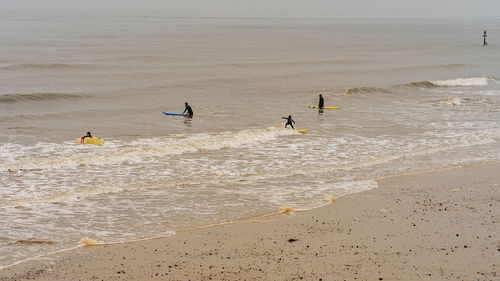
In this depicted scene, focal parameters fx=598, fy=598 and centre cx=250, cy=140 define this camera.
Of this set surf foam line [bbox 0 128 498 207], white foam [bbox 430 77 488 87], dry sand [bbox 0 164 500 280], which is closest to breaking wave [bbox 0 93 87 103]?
surf foam line [bbox 0 128 498 207]

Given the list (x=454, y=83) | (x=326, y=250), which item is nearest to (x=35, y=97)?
(x=326, y=250)

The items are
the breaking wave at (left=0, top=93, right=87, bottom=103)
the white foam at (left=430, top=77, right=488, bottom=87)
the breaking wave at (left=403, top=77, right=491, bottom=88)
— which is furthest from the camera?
the white foam at (left=430, top=77, right=488, bottom=87)

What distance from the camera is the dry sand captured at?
475 inches

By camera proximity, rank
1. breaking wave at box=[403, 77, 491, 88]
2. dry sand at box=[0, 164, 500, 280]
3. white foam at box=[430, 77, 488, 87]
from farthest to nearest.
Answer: white foam at box=[430, 77, 488, 87] → breaking wave at box=[403, 77, 491, 88] → dry sand at box=[0, 164, 500, 280]

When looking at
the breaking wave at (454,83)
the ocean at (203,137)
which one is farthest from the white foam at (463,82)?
the ocean at (203,137)

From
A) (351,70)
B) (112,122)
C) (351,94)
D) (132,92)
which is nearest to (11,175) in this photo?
(112,122)

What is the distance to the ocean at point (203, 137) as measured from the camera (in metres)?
17.1

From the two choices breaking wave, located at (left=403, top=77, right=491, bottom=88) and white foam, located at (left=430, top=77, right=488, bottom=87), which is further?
white foam, located at (left=430, top=77, right=488, bottom=87)

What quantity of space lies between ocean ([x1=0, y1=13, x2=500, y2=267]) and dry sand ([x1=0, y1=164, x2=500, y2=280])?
1128mm

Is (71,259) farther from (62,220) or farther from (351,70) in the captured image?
(351,70)

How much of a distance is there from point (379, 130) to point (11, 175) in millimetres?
17412

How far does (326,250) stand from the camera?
1325 cm

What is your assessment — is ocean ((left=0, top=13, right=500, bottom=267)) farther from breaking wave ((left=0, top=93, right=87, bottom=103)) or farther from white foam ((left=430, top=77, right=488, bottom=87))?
white foam ((left=430, top=77, right=488, bottom=87))

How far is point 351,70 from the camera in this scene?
59000 mm
